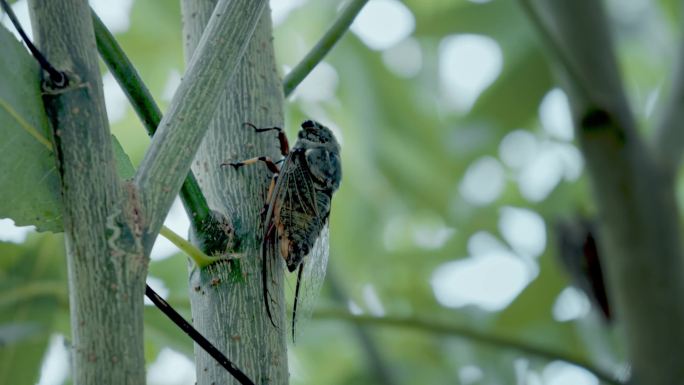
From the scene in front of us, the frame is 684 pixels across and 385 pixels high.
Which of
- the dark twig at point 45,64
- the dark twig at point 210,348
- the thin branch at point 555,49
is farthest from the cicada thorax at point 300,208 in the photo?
the thin branch at point 555,49

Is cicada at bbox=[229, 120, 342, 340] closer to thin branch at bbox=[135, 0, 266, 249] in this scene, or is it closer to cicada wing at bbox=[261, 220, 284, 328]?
cicada wing at bbox=[261, 220, 284, 328]

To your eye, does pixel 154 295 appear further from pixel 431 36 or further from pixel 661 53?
pixel 661 53

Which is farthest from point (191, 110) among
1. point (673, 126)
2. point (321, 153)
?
point (673, 126)

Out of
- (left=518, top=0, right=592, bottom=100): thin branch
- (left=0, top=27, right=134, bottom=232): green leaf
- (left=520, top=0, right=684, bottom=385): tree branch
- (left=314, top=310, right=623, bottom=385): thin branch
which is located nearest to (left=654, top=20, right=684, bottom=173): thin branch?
(left=520, top=0, right=684, bottom=385): tree branch

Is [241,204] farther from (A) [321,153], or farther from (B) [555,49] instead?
(B) [555,49]

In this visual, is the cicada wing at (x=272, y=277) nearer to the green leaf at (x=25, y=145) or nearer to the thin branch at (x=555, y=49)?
the green leaf at (x=25, y=145)

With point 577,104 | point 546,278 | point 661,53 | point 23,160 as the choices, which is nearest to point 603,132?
point 577,104
